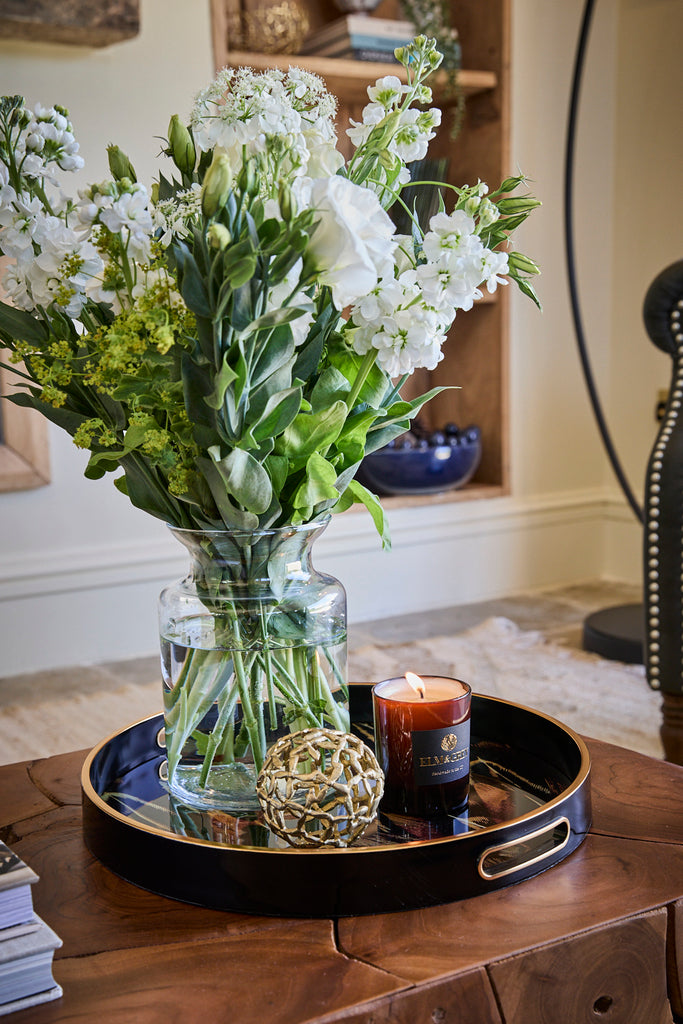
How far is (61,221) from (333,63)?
6.32ft

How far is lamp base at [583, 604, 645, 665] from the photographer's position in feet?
7.18

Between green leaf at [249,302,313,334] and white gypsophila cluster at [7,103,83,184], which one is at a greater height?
white gypsophila cluster at [7,103,83,184]

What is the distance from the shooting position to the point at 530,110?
2801 millimetres

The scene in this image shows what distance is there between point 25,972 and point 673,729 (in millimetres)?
1147

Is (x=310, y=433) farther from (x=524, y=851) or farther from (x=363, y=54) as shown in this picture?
(x=363, y=54)

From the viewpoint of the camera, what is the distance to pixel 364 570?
8.71ft

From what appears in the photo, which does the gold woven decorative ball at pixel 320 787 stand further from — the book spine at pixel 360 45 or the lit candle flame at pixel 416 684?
the book spine at pixel 360 45

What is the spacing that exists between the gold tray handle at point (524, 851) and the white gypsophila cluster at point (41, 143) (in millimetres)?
532

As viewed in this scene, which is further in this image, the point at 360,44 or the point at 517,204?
the point at 360,44

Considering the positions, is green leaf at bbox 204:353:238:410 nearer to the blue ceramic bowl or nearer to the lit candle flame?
the lit candle flame

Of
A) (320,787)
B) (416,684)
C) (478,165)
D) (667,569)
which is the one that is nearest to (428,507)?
(478,165)

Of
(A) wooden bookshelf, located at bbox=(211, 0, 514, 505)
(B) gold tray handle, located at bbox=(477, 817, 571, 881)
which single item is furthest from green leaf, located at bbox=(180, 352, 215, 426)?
(A) wooden bookshelf, located at bbox=(211, 0, 514, 505)

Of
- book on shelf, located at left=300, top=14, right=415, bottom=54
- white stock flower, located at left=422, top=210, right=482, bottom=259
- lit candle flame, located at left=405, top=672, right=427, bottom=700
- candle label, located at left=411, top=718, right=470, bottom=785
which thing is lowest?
candle label, located at left=411, top=718, right=470, bottom=785

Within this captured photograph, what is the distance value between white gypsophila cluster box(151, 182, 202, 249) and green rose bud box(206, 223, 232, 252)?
0.19ft
